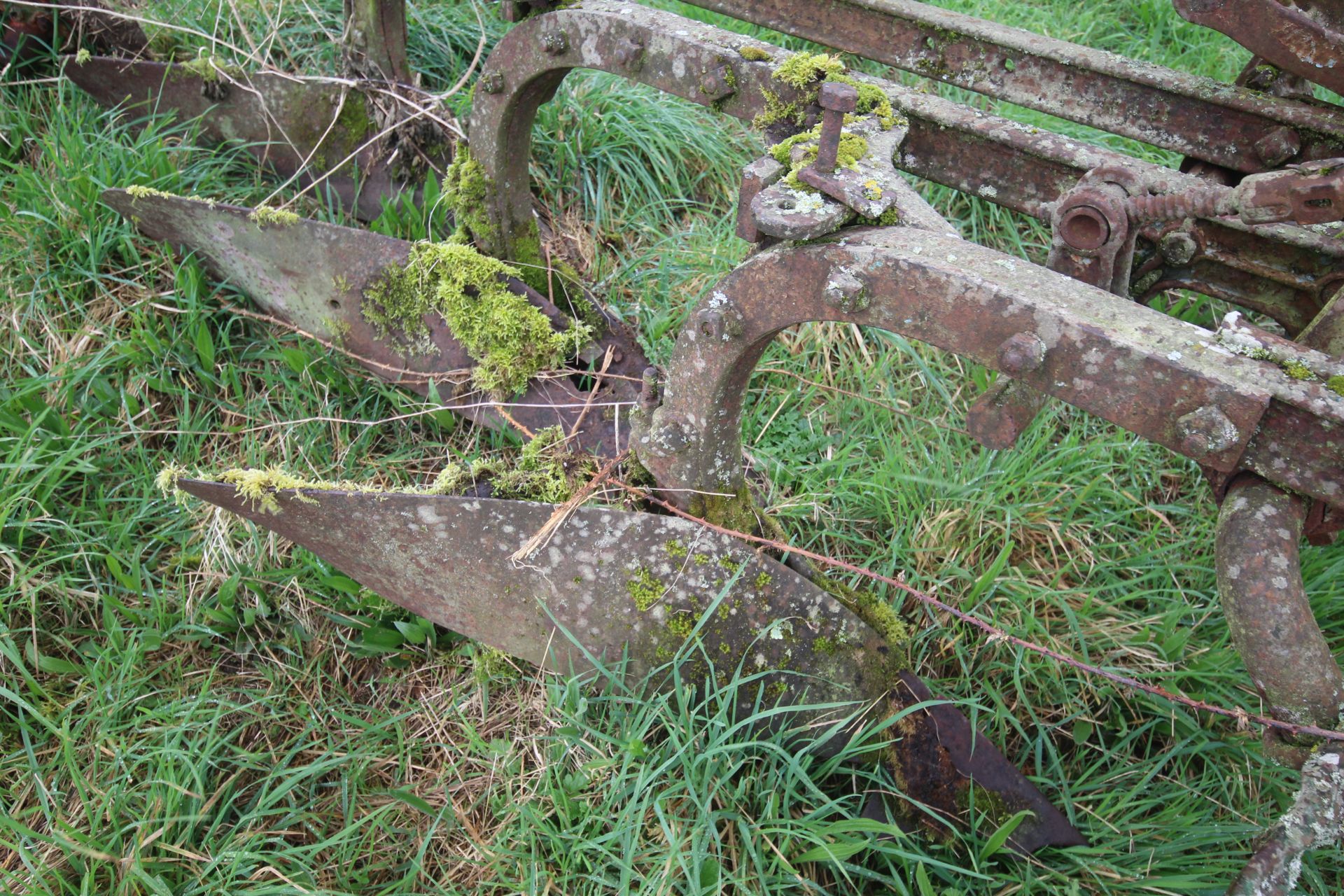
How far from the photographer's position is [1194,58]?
373 cm

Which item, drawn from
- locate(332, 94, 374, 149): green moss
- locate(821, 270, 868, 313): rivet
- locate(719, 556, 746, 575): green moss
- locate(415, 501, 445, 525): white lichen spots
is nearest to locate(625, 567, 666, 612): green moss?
locate(719, 556, 746, 575): green moss

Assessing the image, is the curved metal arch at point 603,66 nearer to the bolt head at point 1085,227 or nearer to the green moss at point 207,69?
the bolt head at point 1085,227

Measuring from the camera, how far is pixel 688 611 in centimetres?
184

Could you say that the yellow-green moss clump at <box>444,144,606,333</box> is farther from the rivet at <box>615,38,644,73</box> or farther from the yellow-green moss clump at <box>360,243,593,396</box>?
the rivet at <box>615,38,644,73</box>

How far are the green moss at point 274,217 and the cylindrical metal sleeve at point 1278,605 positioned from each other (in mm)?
2250

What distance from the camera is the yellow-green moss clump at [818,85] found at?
1.84 meters

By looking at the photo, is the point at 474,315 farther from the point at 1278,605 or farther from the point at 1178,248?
the point at 1278,605

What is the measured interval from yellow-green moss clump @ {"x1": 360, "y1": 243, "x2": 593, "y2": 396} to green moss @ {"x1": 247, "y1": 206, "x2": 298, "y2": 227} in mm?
273

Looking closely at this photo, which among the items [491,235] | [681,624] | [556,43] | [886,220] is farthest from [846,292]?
[491,235]

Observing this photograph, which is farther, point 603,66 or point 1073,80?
point 603,66

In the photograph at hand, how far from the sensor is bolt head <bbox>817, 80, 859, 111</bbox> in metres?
1.46

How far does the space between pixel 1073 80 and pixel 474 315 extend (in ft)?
4.95

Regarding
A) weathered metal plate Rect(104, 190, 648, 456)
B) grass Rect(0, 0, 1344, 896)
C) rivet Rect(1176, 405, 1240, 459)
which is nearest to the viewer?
rivet Rect(1176, 405, 1240, 459)

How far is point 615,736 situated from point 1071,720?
1.09m
